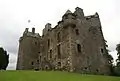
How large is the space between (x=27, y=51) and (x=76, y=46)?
1818 cm

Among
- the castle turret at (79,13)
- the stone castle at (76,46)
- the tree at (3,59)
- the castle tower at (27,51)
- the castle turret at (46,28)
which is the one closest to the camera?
the stone castle at (76,46)

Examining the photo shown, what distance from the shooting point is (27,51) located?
170 feet

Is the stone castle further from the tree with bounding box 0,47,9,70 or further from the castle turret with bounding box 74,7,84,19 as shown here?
the tree with bounding box 0,47,9,70

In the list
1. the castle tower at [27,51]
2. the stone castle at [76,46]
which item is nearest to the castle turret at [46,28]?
the stone castle at [76,46]

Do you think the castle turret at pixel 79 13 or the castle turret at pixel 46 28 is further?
the castle turret at pixel 46 28

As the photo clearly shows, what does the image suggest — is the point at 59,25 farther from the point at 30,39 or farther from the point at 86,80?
the point at 86,80

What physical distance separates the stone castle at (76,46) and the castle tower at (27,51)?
4.26 meters

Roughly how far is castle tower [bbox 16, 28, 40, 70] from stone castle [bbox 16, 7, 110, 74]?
4.26m

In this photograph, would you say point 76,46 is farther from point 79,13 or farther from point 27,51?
point 27,51

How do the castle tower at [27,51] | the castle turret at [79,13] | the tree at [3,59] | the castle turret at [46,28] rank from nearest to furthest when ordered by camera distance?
the castle turret at [79,13]
the castle tower at [27,51]
the tree at [3,59]
the castle turret at [46,28]

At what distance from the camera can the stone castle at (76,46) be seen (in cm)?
3784

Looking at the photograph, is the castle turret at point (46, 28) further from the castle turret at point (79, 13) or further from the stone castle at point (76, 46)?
the castle turret at point (79, 13)

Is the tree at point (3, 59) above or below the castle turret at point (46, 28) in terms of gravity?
below

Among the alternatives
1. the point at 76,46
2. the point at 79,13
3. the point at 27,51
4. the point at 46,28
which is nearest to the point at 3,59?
the point at 27,51
